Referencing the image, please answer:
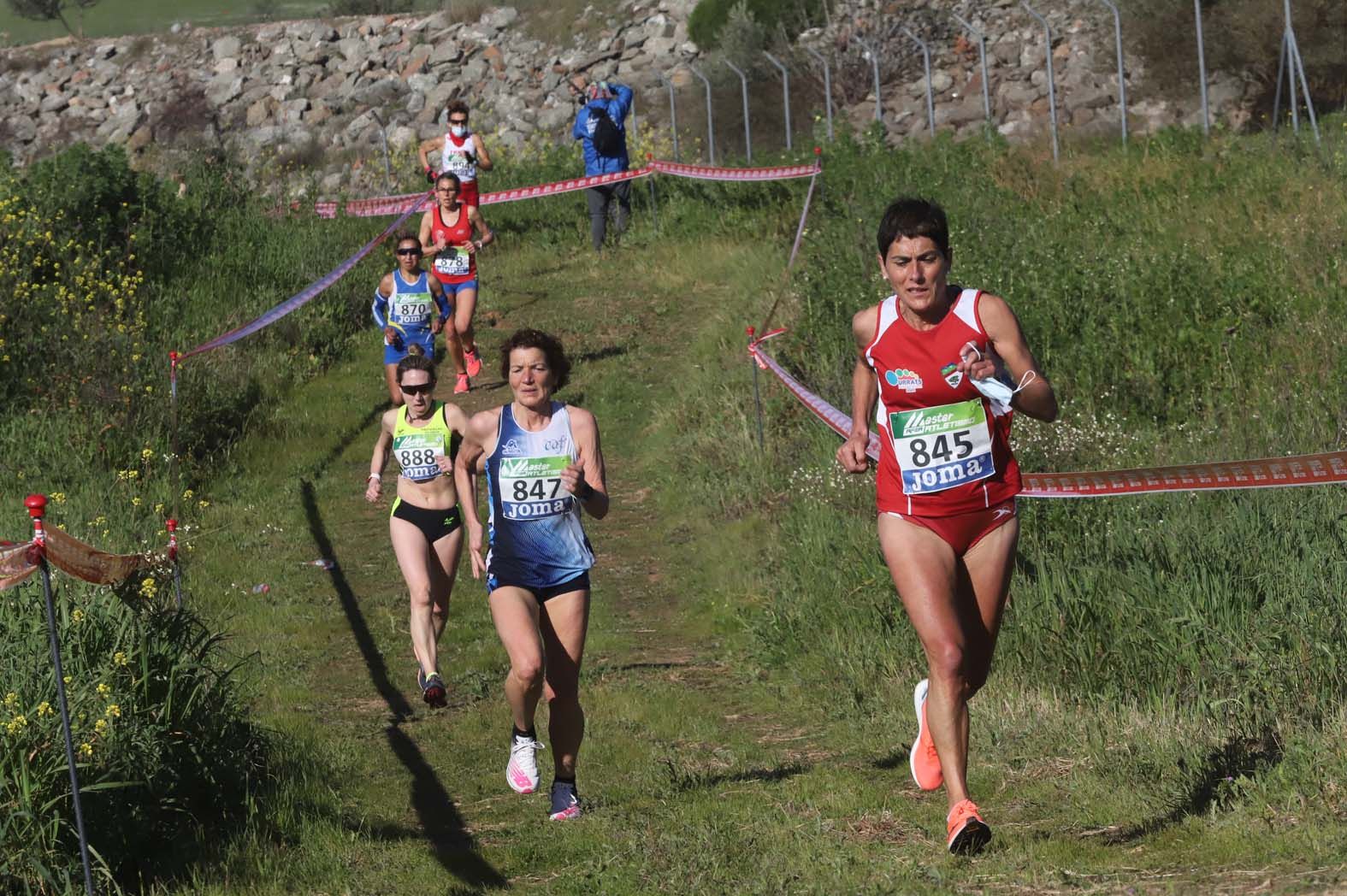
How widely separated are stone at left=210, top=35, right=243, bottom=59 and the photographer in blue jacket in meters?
26.3

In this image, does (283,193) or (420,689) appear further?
(283,193)

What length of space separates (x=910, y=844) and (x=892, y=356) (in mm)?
1792

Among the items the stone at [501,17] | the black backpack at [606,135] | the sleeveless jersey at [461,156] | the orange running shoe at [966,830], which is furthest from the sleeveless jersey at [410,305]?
the stone at [501,17]

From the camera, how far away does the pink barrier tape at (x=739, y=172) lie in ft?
69.3

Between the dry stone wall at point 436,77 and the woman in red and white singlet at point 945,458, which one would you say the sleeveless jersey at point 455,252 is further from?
the dry stone wall at point 436,77

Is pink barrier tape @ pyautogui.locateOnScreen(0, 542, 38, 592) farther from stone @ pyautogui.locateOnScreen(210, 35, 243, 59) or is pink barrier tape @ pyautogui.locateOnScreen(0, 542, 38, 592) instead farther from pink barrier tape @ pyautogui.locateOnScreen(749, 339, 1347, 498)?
stone @ pyautogui.locateOnScreen(210, 35, 243, 59)

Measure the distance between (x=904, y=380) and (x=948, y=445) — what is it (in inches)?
10.6

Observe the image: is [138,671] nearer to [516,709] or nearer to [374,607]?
[516,709]

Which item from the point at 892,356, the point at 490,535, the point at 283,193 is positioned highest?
the point at 283,193

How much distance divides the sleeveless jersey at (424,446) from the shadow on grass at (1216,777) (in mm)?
4567

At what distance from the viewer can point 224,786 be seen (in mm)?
7152

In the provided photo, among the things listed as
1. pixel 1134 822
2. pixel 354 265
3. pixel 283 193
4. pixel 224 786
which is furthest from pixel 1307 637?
pixel 283 193

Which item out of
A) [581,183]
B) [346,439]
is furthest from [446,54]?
[346,439]

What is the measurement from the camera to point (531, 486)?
22.1ft
